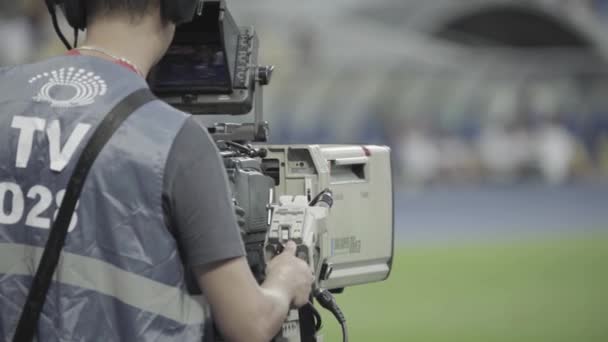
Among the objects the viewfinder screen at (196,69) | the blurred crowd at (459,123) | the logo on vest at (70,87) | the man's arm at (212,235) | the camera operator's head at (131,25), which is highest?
the camera operator's head at (131,25)

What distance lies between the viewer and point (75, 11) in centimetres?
185

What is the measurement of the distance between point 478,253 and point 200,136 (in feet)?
29.5

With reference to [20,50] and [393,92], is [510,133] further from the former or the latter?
[20,50]

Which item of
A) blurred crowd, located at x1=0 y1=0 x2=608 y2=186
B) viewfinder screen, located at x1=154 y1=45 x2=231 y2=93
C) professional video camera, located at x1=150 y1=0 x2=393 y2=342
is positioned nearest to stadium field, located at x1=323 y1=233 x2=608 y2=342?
professional video camera, located at x1=150 y1=0 x2=393 y2=342

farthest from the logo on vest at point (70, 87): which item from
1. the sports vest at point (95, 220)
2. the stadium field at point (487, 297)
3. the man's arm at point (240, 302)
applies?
the stadium field at point (487, 297)

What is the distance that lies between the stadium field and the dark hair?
4162mm

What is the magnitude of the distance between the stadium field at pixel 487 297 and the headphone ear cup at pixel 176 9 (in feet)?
13.5

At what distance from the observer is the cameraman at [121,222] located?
1707mm

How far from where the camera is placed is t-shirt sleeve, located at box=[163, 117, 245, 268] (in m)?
1.69

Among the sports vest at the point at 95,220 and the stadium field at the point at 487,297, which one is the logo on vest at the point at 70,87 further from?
the stadium field at the point at 487,297

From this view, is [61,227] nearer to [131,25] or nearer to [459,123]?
[131,25]

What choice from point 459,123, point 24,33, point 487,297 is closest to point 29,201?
point 487,297

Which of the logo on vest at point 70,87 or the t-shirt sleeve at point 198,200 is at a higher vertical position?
the logo on vest at point 70,87

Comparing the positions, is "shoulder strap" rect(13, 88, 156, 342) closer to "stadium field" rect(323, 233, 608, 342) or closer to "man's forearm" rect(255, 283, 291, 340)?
"man's forearm" rect(255, 283, 291, 340)
